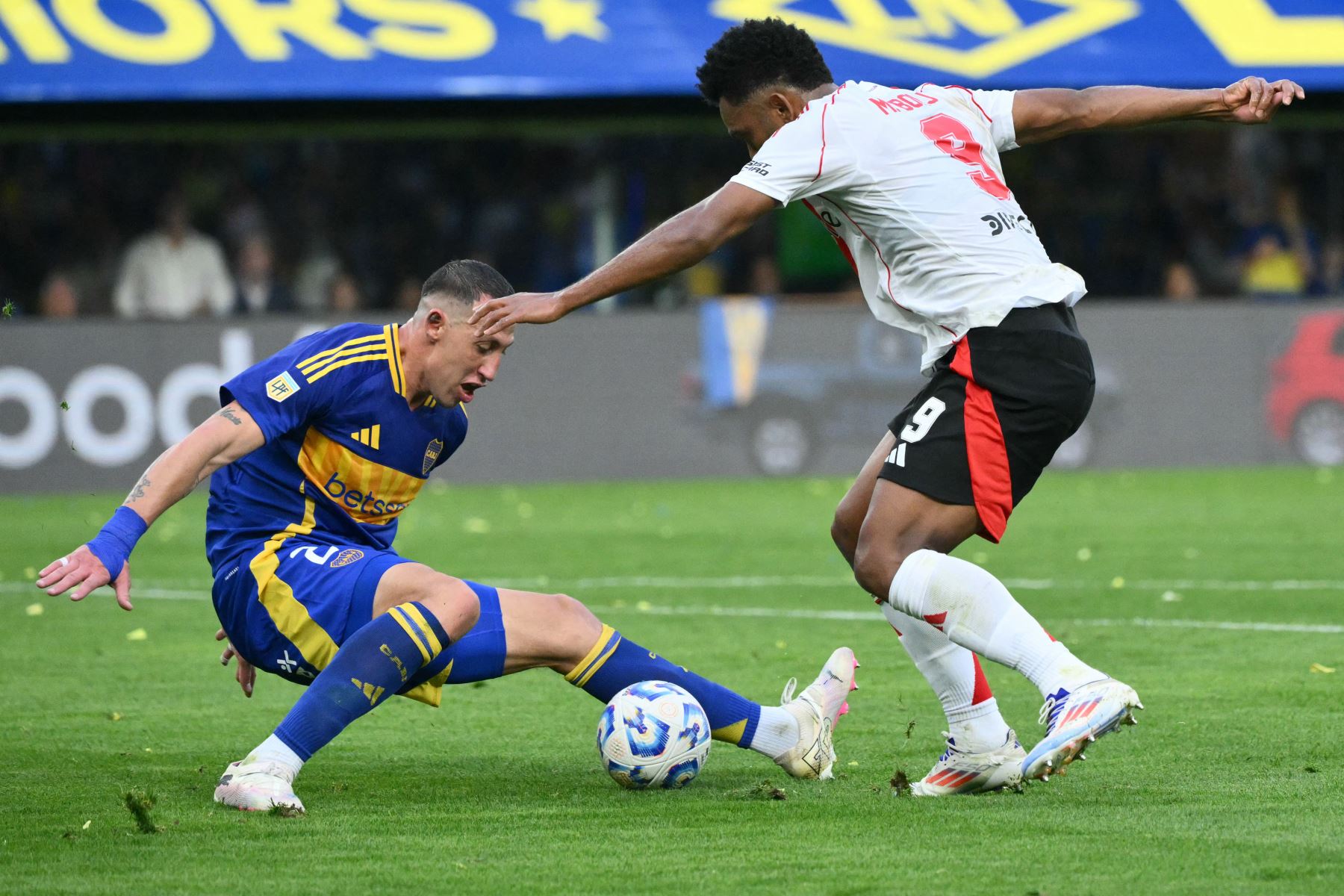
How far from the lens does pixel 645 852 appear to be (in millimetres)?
4020

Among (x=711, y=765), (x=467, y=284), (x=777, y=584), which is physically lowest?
(x=777, y=584)

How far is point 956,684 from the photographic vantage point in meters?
4.79

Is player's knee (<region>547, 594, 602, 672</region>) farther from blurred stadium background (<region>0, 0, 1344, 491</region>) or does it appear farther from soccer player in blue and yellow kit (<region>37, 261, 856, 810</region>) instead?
blurred stadium background (<region>0, 0, 1344, 491</region>)

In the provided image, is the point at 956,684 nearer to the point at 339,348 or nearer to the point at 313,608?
the point at 313,608

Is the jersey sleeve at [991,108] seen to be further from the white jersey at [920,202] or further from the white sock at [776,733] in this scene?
the white sock at [776,733]

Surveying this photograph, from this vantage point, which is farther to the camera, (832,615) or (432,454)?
(832,615)

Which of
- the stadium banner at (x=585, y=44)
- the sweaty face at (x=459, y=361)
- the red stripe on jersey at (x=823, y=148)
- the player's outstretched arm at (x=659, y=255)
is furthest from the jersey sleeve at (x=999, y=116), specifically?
the stadium banner at (x=585, y=44)

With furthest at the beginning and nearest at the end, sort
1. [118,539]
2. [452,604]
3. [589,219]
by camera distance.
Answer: [589,219]
[452,604]
[118,539]

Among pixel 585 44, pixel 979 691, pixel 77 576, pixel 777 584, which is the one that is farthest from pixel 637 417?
pixel 77 576

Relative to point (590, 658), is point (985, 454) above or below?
above

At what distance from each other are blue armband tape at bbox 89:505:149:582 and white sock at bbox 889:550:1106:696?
1.82 metres

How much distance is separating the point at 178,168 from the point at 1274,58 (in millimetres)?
10921

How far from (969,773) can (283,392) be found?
1996 mm

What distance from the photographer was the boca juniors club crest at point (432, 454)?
503 centimetres
